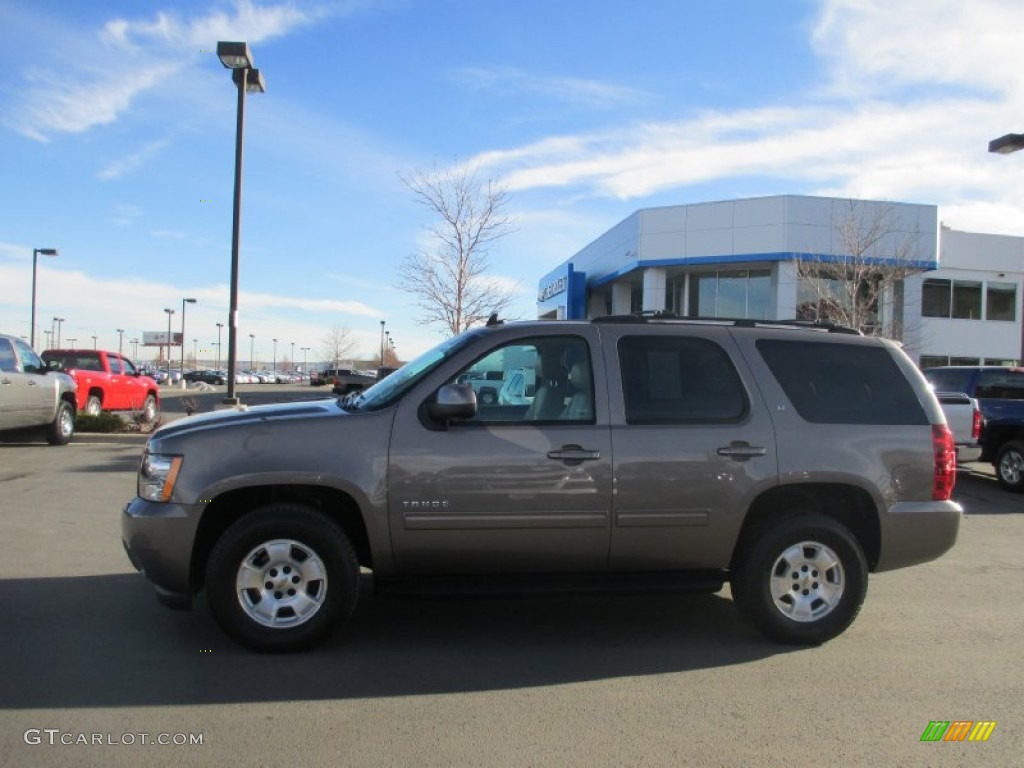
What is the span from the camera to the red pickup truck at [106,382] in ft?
58.1

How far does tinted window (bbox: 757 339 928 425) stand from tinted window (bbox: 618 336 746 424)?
1.07ft

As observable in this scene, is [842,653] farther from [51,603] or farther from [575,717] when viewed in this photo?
[51,603]

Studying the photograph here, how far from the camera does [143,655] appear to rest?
4406 mm

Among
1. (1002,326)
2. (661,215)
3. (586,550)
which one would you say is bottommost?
(586,550)

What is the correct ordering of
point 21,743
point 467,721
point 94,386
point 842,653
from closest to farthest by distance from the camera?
1. point 21,743
2. point 467,721
3. point 842,653
4. point 94,386

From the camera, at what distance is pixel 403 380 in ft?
15.9

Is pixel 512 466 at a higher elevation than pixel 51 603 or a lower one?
higher

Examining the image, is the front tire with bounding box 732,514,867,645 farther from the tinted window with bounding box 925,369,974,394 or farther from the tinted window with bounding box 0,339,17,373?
the tinted window with bounding box 0,339,17,373

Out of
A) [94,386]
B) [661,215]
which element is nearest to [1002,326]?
[661,215]

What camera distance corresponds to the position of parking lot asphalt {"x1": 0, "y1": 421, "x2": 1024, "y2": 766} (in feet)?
11.3

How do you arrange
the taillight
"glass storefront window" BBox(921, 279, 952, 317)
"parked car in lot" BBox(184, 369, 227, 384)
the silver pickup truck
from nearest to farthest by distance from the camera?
the taillight, the silver pickup truck, "glass storefront window" BBox(921, 279, 952, 317), "parked car in lot" BBox(184, 369, 227, 384)

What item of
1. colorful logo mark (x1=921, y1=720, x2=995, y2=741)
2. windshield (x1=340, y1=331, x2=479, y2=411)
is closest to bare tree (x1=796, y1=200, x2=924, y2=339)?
windshield (x1=340, y1=331, x2=479, y2=411)

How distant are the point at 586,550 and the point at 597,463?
508 mm

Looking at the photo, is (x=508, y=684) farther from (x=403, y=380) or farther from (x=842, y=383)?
(x=842, y=383)
